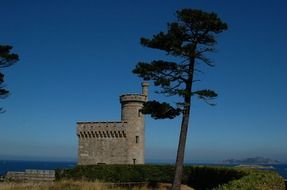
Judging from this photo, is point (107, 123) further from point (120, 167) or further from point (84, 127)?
point (120, 167)

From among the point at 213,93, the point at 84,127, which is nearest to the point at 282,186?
the point at 213,93

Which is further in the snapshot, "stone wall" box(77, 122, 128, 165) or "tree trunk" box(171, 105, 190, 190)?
"stone wall" box(77, 122, 128, 165)

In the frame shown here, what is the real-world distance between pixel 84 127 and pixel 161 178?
1133 cm

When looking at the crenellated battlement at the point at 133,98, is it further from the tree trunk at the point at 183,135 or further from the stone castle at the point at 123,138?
the tree trunk at the point at 183,135

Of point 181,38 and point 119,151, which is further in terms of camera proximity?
point 119,151

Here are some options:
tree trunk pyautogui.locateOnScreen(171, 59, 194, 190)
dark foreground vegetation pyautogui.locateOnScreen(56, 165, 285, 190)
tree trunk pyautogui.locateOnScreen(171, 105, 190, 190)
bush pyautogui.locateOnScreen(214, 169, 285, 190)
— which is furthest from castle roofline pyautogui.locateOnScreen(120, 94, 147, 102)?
bush pyautogui.locateOnScreen(214, 169, 285, 190)

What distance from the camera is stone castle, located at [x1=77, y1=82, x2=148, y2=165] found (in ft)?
138

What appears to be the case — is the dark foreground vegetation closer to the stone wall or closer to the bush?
the stone wall

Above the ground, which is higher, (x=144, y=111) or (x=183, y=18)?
(x=183, y=18)

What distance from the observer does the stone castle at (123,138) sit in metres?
42.1

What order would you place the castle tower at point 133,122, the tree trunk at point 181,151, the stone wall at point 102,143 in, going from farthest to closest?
the stone wall at point 102,143 < the castle tower at point 133,122 < the tree trunk at point 181,151

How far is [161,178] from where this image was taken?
1462 inches

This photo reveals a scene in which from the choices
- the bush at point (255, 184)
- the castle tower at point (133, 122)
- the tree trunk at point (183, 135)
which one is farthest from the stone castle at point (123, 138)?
the bush at point (255, 184)

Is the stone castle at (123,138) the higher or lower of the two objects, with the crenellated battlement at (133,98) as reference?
lower
